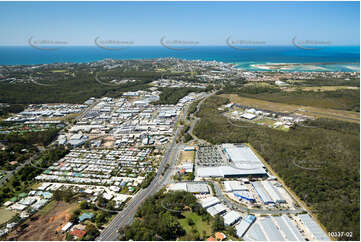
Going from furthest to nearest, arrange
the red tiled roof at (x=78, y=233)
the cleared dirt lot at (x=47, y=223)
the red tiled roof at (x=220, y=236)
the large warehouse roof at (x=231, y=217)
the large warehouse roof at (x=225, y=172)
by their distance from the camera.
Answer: the large warehouse roof at (x=225, y=172) < the large warehouse roof at (x=231, y=217) < the cleared dirt lot at (x=47, y=223) < the red tiled roof at (x=78, y=233) < the red tiled roof at (x=220, y=236)

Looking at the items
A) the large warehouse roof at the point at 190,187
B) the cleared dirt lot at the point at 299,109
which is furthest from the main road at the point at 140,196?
the cleared dirt lot at the point at 299,109

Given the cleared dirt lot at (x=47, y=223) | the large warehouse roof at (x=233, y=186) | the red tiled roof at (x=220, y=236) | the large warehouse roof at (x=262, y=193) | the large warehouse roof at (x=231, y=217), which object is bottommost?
the cleared dirt lot at (x=47, y=223)

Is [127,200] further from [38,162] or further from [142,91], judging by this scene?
[142,91]

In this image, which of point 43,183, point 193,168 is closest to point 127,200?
point 193,168

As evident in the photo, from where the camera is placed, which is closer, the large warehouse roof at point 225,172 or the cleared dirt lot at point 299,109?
the cleared dirt lot at point 299,109

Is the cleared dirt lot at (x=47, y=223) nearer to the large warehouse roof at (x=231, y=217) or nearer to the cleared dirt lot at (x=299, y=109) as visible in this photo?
the large warehouse roof at (x=231, y=217)

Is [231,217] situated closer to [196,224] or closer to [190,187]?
[196,224]
